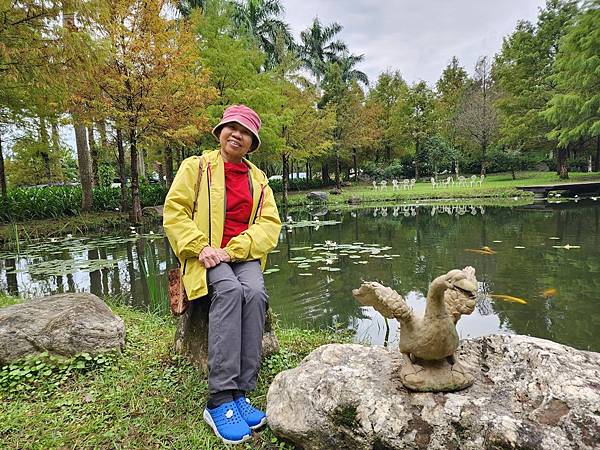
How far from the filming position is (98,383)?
2.31 metres

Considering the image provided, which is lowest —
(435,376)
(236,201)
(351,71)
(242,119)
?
(435,376)

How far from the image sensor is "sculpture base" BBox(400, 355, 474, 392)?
1574mm

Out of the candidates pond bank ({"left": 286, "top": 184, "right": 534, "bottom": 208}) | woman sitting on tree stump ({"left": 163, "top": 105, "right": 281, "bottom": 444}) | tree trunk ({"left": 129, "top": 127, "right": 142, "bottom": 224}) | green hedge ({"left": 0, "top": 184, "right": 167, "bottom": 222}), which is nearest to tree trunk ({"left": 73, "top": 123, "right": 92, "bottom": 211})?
green hedge ({"left": 0, "top": 184, "right": 167, "bottom": 222})

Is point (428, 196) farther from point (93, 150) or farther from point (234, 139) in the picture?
point (234, 139)

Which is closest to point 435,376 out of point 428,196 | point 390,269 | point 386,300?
point 386,300

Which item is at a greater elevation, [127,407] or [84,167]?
[84,167]

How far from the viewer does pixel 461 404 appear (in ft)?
4.88

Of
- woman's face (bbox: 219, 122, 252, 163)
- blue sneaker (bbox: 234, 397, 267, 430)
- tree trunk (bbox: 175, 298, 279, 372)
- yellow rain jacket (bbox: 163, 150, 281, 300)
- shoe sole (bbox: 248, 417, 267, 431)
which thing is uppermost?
woman's face (bbox: 219, 122, 252, 163)

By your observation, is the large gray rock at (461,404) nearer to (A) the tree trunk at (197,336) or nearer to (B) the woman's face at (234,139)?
(A) the tree trunk at (197,336)

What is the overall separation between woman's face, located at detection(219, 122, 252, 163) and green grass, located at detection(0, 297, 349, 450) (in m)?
1.32

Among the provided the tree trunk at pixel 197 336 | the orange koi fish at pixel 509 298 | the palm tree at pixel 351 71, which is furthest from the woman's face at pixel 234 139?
the palm tree at pixel 351 71

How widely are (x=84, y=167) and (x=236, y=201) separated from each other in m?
12.0

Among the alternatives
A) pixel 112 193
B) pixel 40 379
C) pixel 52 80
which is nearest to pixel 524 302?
pixel 40 379

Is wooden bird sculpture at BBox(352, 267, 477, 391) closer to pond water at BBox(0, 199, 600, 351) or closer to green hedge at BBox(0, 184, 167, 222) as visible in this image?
pond water at BBox(0, 199, 600, 351)
